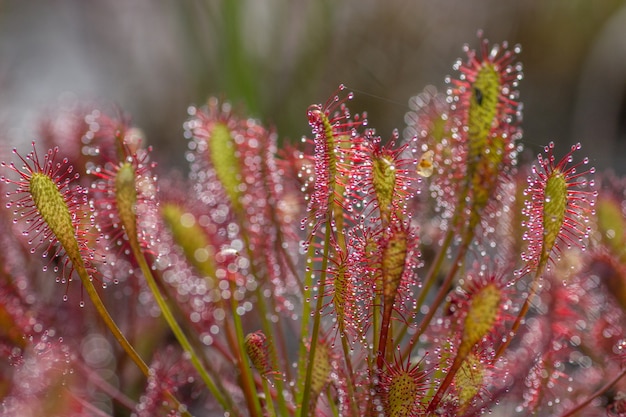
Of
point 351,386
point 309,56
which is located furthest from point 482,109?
point 309,56

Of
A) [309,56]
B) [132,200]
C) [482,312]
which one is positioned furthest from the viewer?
[309,56]

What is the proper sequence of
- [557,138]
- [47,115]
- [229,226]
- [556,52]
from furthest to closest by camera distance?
1. [556,52]
2. [557,138]
3. [47,115]
4. [229,226]

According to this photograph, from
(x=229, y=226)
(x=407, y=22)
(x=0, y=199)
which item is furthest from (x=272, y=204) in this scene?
(x=407, y=22)

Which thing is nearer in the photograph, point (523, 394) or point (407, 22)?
point (523, 394)

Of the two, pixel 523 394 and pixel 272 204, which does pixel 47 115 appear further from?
pixel 523 394

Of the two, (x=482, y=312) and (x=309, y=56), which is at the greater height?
(x=309, y=56)

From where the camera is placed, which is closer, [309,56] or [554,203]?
[554,203]

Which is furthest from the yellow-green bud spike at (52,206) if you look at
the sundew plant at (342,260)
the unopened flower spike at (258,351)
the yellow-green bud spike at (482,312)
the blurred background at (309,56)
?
the blurred background at (309,56)

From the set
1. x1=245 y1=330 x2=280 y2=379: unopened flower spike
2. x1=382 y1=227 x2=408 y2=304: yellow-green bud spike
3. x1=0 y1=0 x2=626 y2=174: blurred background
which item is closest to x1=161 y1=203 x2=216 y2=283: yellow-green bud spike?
x1=245 y1=330 x2=280 y2=379: unopened flower spike

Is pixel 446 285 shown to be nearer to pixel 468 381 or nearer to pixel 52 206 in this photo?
pixel 468 381
